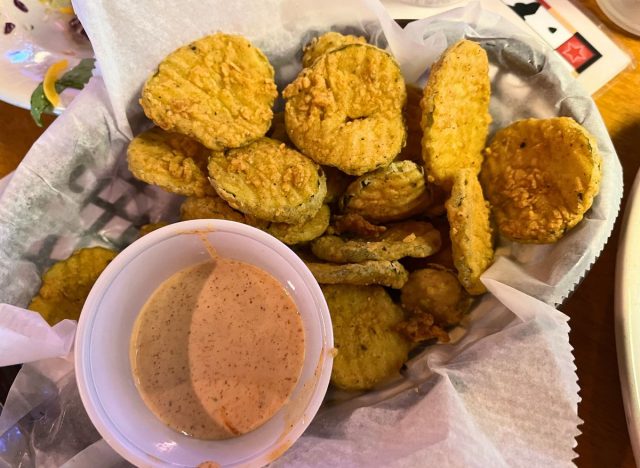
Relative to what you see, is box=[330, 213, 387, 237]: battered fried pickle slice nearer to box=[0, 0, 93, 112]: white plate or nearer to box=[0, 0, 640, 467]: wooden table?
box=[0, 0, 640, 467]: wooden table

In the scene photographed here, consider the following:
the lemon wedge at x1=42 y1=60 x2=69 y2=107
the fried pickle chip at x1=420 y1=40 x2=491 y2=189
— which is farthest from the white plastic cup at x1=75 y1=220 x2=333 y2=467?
the lemon wedge at x1=42 y1=60 x2=69 y2=107

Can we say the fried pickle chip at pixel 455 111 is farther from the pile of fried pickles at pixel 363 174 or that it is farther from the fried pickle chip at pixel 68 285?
the fried pickle chip at pixel 68 285

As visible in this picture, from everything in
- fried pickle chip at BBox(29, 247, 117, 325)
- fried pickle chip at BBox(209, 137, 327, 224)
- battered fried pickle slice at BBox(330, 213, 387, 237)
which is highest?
fried pickle chip at BBox(209, 137, 327, 224)

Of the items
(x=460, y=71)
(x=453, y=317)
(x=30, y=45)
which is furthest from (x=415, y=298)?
(x=30, y=45)

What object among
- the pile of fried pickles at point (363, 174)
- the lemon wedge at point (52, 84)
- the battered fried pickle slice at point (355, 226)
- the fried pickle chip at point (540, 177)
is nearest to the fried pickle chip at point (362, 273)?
the pile of fried pickles at point (363, 174)

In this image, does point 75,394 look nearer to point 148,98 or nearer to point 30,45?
point 148,98

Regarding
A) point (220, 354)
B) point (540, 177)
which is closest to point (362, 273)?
point (220, 354)
